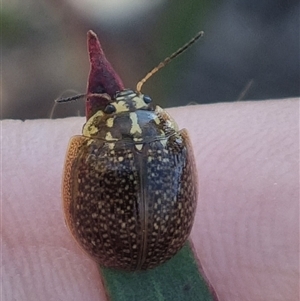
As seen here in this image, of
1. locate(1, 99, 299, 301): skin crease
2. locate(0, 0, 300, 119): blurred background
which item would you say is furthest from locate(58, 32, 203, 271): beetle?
locate(0, 0, 300, 119): blurred background

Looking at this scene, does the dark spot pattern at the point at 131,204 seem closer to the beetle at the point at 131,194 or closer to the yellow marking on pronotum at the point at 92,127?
the beetle at the point at 131,194

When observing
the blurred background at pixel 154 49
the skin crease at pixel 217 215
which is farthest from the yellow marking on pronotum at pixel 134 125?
the blurred background at pixel 154 49

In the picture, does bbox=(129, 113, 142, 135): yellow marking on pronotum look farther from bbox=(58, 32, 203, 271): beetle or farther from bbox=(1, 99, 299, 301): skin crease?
bbox=(1, 99, 299, 301): skin crease

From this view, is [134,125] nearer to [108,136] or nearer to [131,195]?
[108,136]

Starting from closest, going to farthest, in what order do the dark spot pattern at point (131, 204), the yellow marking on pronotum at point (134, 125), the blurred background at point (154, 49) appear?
the dark spot pattern at point (131, 204)
the yellow marking on pronotum at point (134, 125)
the blurred background at point (154, 49)

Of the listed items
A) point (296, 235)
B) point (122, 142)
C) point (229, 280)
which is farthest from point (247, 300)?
point (122, 142)
